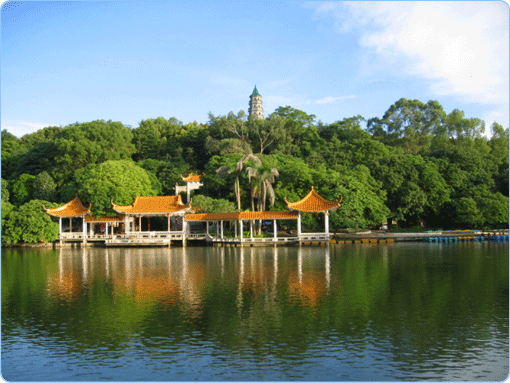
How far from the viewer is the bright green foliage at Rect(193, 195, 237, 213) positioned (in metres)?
32.8

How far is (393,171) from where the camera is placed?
119 feet

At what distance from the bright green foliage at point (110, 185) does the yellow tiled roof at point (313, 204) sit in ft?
34.1

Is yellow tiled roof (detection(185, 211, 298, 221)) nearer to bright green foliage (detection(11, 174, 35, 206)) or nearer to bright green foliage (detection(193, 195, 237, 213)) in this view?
bright green foliage (detection(193, 195, 237, 213))

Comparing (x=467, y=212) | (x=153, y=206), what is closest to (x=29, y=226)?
(x=153, y=206)

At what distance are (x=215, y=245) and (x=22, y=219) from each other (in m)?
11.8

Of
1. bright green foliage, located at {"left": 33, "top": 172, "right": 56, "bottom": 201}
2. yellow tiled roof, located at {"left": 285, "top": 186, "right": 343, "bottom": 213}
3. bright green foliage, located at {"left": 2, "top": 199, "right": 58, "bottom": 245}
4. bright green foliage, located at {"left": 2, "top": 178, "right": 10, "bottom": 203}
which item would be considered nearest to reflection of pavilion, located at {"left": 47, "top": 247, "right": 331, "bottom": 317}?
yellow tiled roof, located at {"left": 285, "top": 186, "right": 343, "bottom": 213}

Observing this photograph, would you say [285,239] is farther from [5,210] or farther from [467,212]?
[5,210]

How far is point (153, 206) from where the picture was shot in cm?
3241

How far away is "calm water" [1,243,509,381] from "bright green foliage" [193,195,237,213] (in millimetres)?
12122

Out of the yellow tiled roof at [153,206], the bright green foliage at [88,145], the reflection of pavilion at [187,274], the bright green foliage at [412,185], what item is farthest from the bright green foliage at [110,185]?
the bright green foliage at [412,185]

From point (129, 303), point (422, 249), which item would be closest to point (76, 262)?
point (129, 303)

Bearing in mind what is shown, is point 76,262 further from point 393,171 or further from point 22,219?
point 393,171

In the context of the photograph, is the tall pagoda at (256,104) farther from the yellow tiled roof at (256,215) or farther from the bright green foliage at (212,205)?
the yellow tiled roof at (256,215)

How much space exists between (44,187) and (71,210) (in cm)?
574
